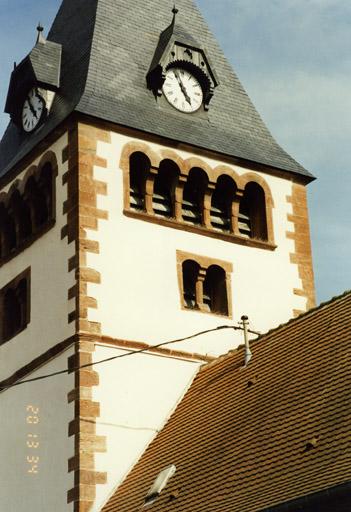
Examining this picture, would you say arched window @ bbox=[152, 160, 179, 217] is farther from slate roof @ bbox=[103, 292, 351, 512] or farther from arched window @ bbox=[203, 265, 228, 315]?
slate roof @ bbox=[103, 292, 351, 512]

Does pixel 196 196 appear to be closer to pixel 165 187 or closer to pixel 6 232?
pixel 165 187

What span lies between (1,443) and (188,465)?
4.94m

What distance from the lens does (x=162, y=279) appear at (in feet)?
84.7

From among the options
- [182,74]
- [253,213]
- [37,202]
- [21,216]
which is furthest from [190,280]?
[182,74]

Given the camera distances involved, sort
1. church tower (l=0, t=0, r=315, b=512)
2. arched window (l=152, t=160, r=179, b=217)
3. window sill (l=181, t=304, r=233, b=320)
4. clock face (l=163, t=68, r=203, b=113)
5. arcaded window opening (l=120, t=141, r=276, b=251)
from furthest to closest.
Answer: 1. clock face (l=163, t=68, r=203, b=113)
2. arched window (l=152, t=160, r=179, b=217)
3. arcaded window opening (l=120, t=141, r=276, b=251)
4. window sill (l=181, t=304, r=233, b=320)
5. church tower (l=0, t=0, r=315, b=512)

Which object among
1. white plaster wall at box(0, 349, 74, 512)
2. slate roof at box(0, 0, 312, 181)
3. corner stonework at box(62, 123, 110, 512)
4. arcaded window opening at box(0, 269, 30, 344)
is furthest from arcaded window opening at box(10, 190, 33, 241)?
white plaster wall at box(0, 349, 74, 512)

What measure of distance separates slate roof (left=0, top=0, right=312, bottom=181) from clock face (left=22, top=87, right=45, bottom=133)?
0.29 meters

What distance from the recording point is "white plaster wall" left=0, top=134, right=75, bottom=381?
25.1 metres

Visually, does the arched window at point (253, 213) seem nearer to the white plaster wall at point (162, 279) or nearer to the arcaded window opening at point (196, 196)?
the arcaded window opening at point (196, 196)

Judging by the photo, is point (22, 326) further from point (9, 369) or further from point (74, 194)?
point (74, 194)

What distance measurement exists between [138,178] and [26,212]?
2367 mm

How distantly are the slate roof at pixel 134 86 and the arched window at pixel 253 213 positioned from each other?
602mm

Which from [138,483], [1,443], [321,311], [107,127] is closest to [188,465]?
[138,483]

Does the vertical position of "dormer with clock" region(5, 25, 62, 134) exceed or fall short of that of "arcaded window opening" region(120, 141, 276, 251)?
it exceeds it
